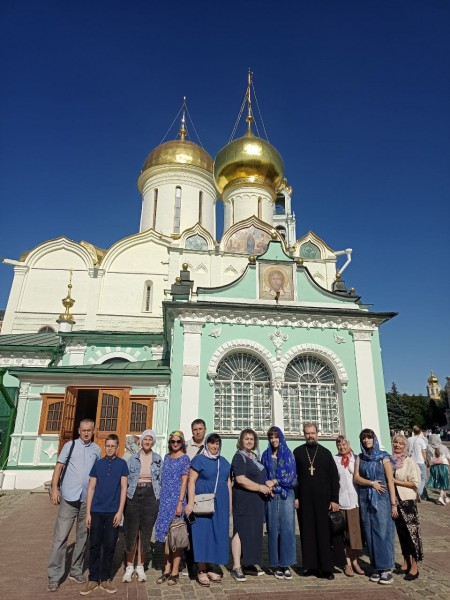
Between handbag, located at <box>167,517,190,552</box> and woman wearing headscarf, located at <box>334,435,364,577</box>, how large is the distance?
6.06 feet

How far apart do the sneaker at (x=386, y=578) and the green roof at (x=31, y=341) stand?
1240 centimetres

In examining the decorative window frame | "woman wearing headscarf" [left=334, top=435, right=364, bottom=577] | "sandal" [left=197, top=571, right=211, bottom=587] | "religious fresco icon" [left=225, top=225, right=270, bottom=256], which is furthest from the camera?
"religious fresco icon" [left=225, top=225, right=270, bottom=256]

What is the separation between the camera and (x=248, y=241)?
20.8 meters

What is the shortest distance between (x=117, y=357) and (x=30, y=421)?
4.79 m

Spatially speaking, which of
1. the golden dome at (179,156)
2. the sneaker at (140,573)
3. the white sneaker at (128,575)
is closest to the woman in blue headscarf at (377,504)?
the sneaker at (140,573)

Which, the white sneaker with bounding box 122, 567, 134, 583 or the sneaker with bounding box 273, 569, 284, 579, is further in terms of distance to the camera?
the sneaker with bounding box 273, 569, 284, 579

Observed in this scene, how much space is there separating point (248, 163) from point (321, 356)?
47.7ft

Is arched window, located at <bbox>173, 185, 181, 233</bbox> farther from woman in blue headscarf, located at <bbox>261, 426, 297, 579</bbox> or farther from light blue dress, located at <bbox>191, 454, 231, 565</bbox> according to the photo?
light blue dress, located at <bbox>191, 454, 231, 565</bbox>

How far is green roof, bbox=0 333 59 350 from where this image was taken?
1391 cm

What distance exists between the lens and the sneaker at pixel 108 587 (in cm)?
398

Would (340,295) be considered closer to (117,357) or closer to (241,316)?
(241,316)

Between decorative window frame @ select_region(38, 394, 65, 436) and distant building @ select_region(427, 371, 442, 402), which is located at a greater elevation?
distant building @ select_region(427, 371, 442, 402)

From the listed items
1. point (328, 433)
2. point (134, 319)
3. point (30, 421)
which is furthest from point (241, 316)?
point (134, 319)

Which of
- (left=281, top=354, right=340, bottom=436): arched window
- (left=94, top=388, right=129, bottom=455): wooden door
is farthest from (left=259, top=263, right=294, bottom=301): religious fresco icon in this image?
(left=94, top=388, right=129, bottom=455): wooden door
